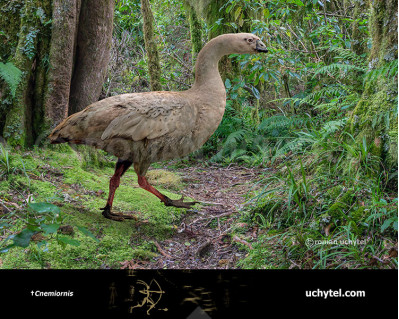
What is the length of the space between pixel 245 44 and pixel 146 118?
134 centimetres

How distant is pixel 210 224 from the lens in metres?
3.57

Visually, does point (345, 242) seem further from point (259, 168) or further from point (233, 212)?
point (259, 168)

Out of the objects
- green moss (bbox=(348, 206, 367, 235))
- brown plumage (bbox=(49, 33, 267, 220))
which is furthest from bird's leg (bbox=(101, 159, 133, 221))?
green moss (bbox=(348, 206, 367, 235))

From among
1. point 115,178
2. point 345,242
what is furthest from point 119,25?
point 345,242

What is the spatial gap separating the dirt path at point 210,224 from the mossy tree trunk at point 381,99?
1.30 meters

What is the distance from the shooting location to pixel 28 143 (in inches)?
169

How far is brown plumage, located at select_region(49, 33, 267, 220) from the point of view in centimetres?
346

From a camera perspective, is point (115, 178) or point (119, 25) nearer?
point (115, 178)

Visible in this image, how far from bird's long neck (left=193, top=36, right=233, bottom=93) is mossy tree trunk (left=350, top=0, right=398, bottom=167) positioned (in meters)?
1.40

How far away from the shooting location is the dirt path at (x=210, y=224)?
269cm

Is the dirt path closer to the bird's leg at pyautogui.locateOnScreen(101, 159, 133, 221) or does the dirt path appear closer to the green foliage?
the bird's leg at pyautogui.locateOnScreen(101, 159, 133, 221)
